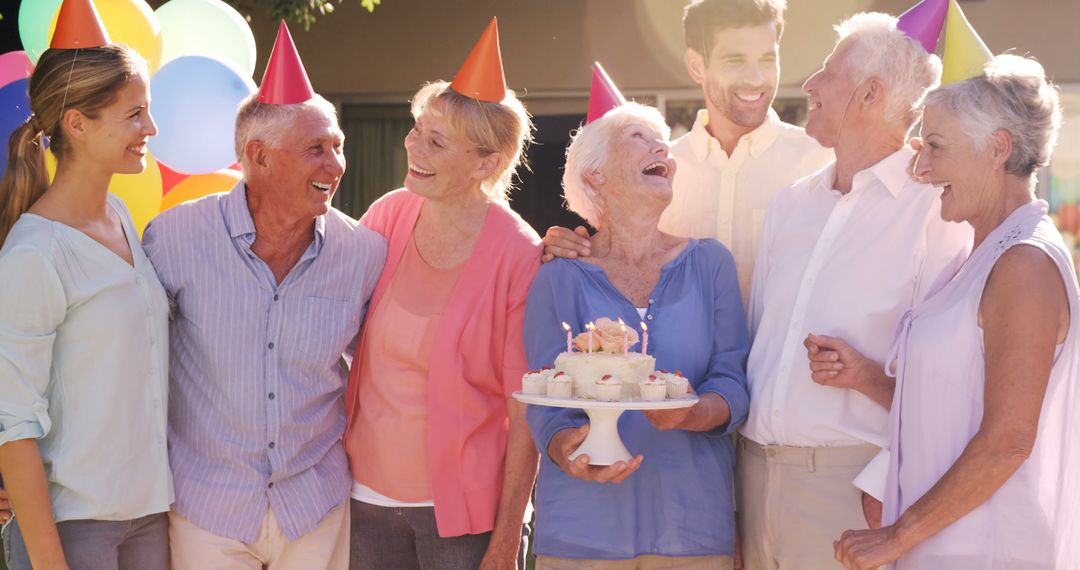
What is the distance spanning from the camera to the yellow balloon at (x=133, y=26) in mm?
4230

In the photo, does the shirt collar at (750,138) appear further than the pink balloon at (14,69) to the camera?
No

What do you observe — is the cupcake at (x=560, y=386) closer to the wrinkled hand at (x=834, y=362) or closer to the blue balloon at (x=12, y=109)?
the wrinkled hand at (x=834, y=362)

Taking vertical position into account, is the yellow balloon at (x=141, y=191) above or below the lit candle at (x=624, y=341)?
above

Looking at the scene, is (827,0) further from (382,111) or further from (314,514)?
(314,514)

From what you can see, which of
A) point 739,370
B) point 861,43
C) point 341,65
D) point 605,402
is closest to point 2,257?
point 605,402

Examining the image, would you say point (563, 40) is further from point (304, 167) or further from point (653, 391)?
point (653, 391)

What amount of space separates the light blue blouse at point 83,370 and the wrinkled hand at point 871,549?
5.96 feet

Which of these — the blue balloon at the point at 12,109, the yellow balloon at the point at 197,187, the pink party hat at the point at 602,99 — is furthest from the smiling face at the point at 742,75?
the blue balloon at the point at 12,109

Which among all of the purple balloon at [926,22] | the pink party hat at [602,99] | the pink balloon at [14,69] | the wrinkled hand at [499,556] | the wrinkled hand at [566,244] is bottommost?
the wrinkled hand at [499,556]

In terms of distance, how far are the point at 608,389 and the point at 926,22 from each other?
1449mm

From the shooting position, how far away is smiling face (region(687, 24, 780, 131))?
4.02 meters

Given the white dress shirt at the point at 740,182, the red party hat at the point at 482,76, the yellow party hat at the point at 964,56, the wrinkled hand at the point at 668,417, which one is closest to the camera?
the yellow party hat at the point at 964,56

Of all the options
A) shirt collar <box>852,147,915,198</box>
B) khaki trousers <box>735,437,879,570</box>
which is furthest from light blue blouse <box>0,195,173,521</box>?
shirt collar <box>852,147,915,198</box>

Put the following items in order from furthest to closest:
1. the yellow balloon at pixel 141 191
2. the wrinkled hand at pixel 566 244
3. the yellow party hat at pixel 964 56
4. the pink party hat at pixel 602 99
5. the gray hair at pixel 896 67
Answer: the yellow balloon at pixel 141 191 → the pink party hat at pixel 602 99 → the wrinkled hand at pixel 566 244 → the gray hair at pixel 896 67 → the yellow party hat at pixel 964 56
